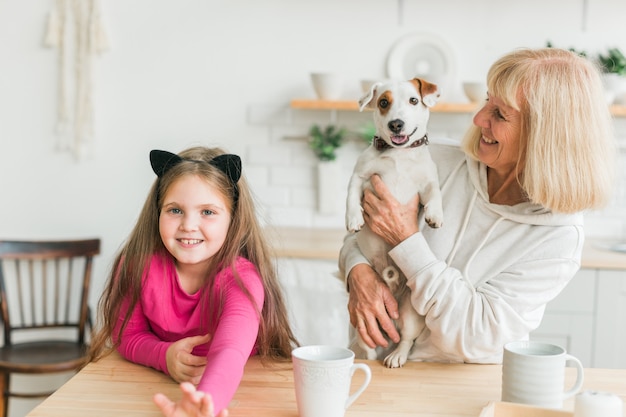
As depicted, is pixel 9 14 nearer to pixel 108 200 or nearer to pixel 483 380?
pixel 108 200

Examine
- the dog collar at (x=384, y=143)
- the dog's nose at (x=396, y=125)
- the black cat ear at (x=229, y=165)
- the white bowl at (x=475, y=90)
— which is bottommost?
the black cat ear at (x=229, y=165)

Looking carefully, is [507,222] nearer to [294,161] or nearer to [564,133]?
[564,133]

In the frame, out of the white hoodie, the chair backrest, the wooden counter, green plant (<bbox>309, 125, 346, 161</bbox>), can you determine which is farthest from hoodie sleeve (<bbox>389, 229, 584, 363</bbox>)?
the chair backrest

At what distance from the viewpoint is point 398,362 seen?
1432mm

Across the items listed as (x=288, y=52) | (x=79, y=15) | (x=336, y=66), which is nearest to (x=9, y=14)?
(x=79, y=15)

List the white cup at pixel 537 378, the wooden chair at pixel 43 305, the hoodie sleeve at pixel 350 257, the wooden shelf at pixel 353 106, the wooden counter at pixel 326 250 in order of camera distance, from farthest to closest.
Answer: the wooden shelf at pixel 353 106, the wooden chair at pixel 43 305, the wooden counter at pixel 326 250, the hoodie sleeve at pixel 350 257, the white cup at pixel 537 378

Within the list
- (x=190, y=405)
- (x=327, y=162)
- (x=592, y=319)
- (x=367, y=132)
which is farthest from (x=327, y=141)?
(x=190, y=405)

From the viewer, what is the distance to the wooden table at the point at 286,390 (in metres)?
1.19

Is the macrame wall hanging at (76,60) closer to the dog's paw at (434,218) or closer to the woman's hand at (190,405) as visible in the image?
the dog's paw at (434,218)

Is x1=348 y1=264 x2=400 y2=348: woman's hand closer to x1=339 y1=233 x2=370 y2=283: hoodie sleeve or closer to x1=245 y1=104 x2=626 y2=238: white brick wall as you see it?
x1=339 y1=233 x2=370 y2=283: hoodie sleeve

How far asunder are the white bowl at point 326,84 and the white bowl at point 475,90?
1.78 feet

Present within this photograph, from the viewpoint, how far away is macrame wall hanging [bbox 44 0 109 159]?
3363 mm

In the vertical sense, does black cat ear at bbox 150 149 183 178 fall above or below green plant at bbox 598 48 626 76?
below

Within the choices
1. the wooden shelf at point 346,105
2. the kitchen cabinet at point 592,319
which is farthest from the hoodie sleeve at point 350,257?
the wooden shelf at point 346,105
